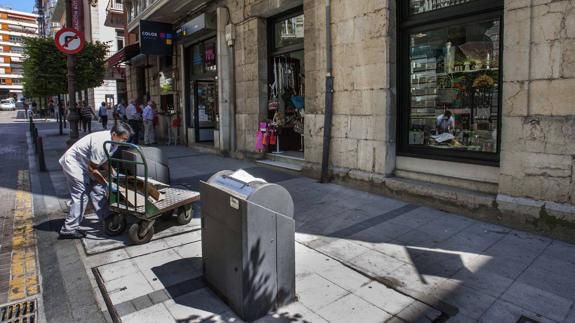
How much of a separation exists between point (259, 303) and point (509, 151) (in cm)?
390

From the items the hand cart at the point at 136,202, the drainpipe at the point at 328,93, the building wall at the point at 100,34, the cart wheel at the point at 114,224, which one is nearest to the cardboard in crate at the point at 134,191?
the hand cart at the point at 136,202

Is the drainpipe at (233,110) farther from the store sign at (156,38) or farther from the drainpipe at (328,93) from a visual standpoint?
the store sign at (156,38)

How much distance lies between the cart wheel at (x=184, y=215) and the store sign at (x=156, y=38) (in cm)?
1068

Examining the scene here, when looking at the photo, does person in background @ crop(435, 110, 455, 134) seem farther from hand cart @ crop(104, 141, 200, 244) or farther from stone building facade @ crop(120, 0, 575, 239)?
hand cart @ crop(104, 141, 200, 244)

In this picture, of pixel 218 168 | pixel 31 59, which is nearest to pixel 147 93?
pixel 31 59

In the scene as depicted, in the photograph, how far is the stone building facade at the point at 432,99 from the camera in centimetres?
484

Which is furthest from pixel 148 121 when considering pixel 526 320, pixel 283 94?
pixel 526 320

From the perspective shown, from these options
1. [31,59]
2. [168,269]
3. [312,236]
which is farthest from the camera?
[31,59]

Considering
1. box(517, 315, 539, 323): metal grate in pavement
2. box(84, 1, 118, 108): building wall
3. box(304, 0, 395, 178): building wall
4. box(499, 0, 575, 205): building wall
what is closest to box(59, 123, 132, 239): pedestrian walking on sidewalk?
box(304, 0, 395, 178): building wall

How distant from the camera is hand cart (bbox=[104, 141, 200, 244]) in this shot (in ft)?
15.9

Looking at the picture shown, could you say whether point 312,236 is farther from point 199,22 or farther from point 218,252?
point 199,22

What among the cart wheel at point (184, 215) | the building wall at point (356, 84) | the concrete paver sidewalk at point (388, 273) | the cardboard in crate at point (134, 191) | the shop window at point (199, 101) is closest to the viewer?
the concrete paver sidewalk at point (388, 273)

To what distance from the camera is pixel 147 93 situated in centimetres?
1895

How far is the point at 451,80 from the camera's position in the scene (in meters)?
6.45
